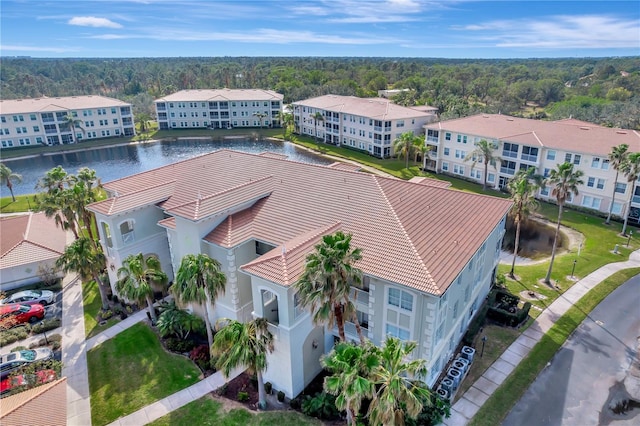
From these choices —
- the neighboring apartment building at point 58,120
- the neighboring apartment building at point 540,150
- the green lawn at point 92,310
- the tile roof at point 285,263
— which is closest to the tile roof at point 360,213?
the tile roof at point 285,263

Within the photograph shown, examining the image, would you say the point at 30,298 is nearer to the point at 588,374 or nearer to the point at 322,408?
the point at 322,408

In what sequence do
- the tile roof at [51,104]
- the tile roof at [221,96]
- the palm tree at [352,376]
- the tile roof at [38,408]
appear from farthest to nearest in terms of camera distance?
the tile roof at [221,96]
the tile roof at [51,104]
the tile roof at [38,408]
the palm tree at [352,376]

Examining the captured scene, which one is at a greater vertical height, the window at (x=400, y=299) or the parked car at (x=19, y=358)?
the window at (x=400, y=299)

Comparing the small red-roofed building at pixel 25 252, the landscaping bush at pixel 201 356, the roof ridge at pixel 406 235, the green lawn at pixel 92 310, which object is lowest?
the green lawn at pixel 92 310

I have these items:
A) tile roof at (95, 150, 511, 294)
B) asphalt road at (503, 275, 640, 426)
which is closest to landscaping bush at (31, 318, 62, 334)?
tile roof at (95, 150, 511, 294)

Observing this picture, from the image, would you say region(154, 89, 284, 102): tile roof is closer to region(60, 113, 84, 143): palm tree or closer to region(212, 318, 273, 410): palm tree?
region(60, 113, 84, 143): palm tree

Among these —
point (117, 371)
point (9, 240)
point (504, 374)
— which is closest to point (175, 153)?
point (9, 240)

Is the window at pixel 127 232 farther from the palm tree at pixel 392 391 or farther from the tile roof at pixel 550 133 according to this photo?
the tile roof at pixel 550 133
